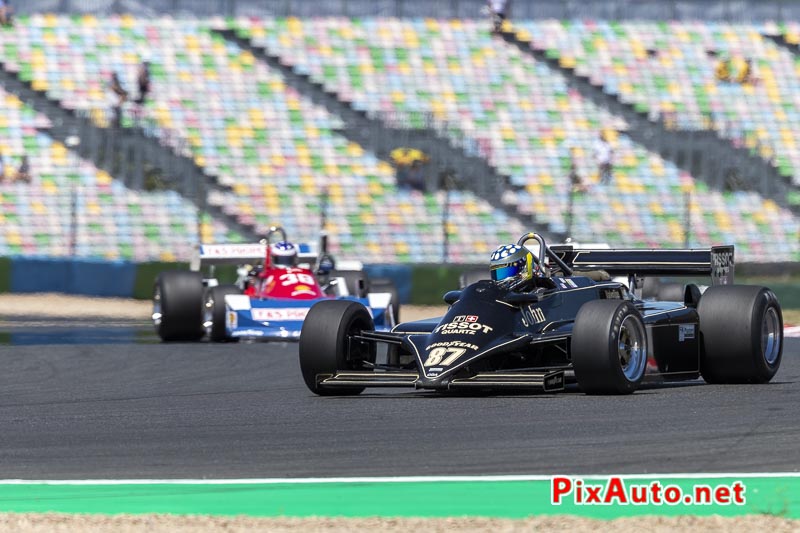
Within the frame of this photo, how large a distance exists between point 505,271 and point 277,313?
6.56m

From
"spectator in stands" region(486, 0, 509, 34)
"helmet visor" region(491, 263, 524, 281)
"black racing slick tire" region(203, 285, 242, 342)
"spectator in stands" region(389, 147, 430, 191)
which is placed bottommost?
"black racing slick tire" region(203, 285, 242, 342)

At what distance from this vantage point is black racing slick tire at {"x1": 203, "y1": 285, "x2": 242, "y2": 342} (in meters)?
17.2

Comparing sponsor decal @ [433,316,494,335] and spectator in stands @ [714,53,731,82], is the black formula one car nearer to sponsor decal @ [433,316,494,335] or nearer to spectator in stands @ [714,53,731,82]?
sponsor decal @ [433,316,494,335]

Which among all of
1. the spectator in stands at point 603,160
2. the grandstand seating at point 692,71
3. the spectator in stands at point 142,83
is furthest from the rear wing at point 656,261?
the grandstand seating at point 692,71

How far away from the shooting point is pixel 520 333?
10117 millimetres

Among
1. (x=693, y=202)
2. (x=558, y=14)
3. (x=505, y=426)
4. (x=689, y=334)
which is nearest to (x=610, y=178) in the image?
(x=693, y=202)

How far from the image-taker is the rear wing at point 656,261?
11.8 m

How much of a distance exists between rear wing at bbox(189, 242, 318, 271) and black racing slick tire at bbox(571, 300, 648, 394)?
879 centimetres

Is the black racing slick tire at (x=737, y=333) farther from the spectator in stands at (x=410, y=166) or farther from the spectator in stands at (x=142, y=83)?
the spectator in stands at (x=142, y=83)

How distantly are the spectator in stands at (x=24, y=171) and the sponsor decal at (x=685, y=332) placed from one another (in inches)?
758

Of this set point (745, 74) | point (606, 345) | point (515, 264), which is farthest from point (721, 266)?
point (745, 74)

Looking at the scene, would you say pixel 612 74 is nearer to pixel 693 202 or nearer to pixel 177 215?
pixel 693 202

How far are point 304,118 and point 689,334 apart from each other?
20.8 metres

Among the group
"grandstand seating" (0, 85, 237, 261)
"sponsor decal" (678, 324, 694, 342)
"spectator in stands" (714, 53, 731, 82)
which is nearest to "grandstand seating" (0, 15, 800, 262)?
"grandstand seating" (0, 85, 237, 261)
